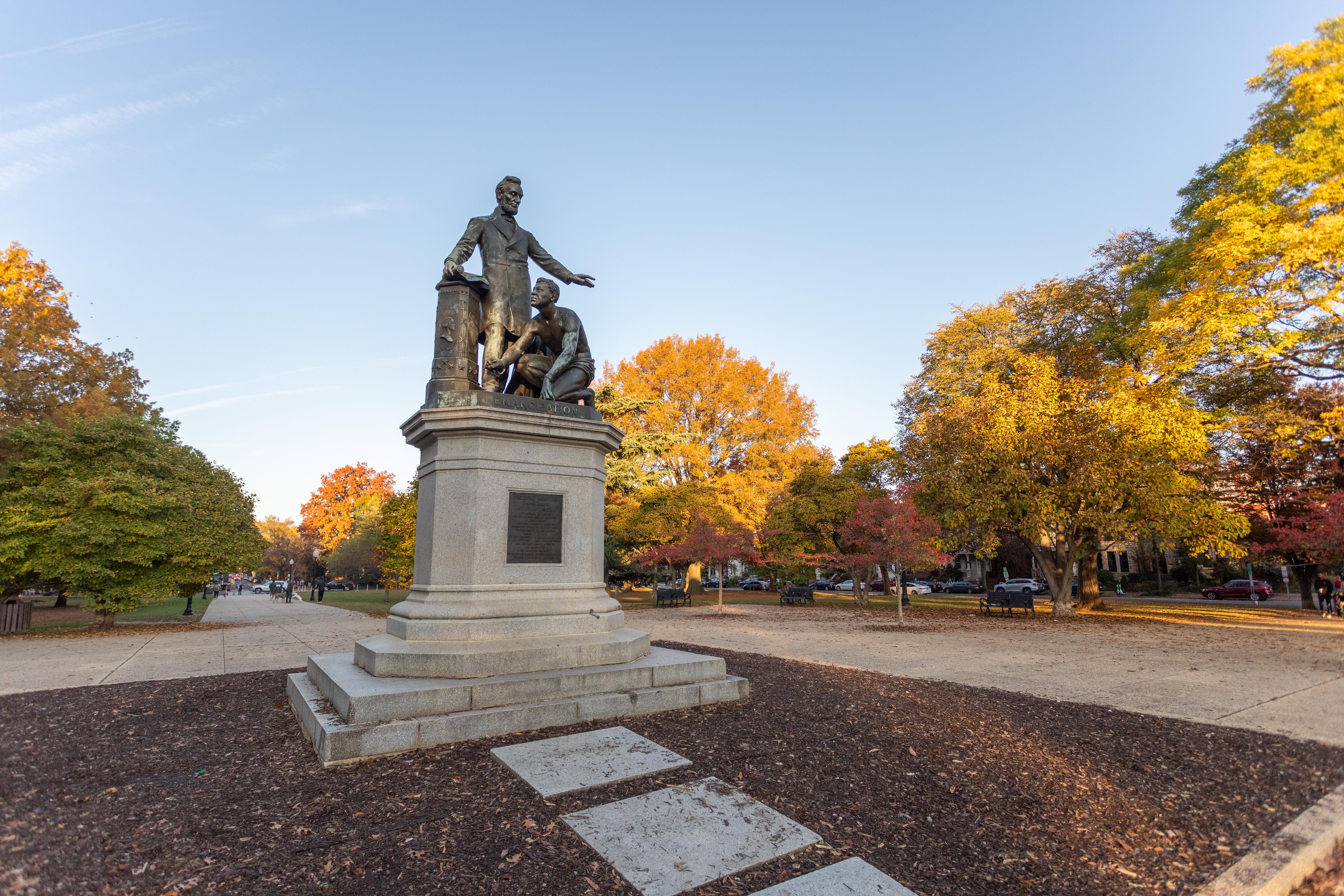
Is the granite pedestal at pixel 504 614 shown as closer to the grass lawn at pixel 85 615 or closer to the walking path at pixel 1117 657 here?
the walking path at pixel 1117 657

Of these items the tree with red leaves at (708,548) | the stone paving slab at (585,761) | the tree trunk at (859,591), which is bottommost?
the tree trunk at (859,591)

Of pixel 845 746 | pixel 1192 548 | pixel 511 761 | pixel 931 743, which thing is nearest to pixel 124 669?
pixel 511 761

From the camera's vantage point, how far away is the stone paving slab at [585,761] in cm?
390

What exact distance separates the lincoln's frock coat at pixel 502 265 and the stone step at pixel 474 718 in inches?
169

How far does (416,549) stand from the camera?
6.67m

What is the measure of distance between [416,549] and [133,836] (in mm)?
3563

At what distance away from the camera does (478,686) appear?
509 centimetres

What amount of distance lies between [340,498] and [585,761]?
78.8 meters

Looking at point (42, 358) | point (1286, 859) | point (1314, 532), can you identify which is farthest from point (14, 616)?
point (1314, 532)

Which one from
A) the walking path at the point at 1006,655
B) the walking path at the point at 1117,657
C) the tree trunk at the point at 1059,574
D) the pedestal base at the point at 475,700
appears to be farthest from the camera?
the tree trunk at the point at 1059,574

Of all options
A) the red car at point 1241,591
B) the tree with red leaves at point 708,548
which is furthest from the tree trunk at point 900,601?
the red car at point 1241,591

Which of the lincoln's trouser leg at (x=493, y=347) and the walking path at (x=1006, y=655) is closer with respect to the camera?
the walking path at (x=1006, y=655)

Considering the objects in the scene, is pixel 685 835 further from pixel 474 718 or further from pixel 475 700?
pixel 475 700

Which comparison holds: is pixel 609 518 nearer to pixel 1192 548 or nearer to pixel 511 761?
pixel 1192 548
